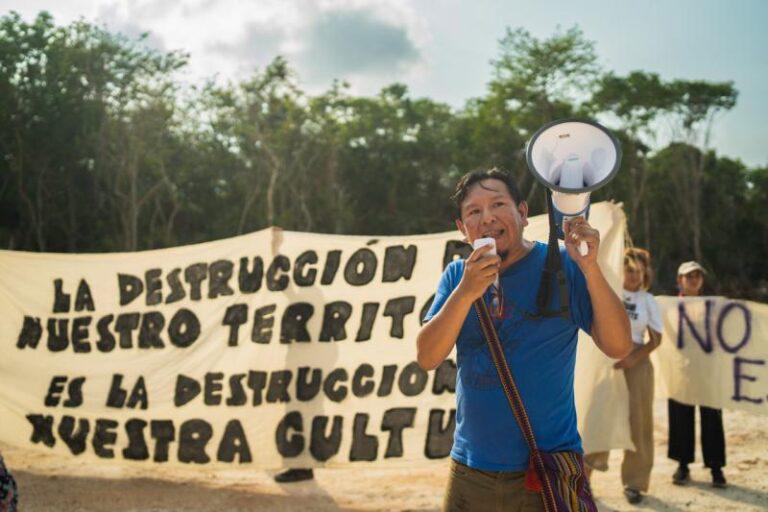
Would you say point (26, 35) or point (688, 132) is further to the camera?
point (688, 132)

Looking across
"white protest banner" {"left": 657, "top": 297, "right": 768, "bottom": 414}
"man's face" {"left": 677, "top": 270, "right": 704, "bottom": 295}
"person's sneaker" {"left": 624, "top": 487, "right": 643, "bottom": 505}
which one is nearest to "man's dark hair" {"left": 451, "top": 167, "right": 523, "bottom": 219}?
"person's sneaker" {"left": 624, "top": 487, "right": 643, "bottom": 505}

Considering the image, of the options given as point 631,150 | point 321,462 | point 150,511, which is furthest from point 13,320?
point 631,150

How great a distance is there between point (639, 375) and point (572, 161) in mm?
3729

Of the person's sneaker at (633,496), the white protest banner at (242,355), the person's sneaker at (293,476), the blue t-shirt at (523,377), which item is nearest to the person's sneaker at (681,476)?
the person's sneaker at (633,496)

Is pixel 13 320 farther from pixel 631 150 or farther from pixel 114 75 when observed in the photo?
pixel 631 150

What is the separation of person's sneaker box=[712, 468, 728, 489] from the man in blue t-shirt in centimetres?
410

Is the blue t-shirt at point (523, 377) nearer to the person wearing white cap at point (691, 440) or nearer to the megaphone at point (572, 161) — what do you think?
the megaphone at point (572, 161)

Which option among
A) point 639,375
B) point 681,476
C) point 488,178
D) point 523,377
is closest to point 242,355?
point 639,375

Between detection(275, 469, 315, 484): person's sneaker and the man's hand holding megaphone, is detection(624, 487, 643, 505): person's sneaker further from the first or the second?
the man's hand holding megaphone

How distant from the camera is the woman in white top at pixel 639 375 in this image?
5.31 meters

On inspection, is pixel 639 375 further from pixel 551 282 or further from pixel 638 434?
pixel 551 282

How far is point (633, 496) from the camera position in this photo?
5.26m

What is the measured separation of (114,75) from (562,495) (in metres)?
29.7

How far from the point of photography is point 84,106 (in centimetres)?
2850
